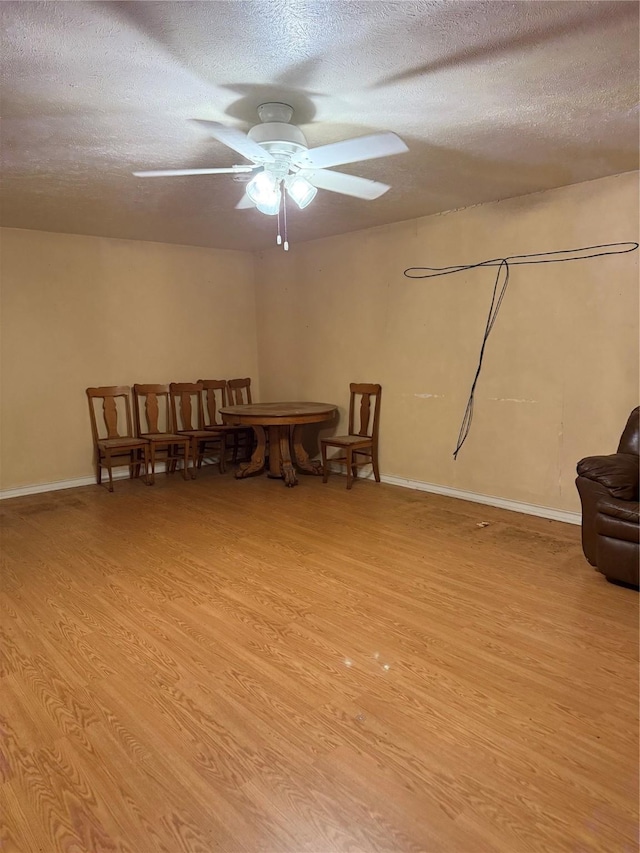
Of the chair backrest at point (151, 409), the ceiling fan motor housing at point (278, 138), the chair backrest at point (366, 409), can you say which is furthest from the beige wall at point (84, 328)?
the ceiling fan motor housing at point (278, 138)

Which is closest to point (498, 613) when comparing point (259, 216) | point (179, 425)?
point (259, 216)

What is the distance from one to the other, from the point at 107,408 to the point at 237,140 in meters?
3.62

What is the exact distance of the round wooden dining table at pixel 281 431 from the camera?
4.98 m

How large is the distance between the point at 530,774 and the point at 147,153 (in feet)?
10.6

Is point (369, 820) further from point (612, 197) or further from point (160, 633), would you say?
point (612, 197)

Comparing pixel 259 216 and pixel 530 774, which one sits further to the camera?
pixel 259 216

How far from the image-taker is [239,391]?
21.1 feet

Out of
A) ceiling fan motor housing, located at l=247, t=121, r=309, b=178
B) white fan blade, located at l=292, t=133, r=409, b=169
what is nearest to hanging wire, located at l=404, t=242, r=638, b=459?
white fan blade, located at l=292, t=133, r=409, b=169

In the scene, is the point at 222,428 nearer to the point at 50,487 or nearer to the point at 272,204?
the point at 50,487

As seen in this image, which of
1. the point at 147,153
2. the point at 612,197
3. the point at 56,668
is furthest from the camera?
the point at 612,197

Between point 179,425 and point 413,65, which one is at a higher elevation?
point 413,65

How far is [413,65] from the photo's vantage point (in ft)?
7.03

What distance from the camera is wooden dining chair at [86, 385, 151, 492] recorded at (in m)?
5.18

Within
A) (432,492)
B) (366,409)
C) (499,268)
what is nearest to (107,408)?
(366,409)
